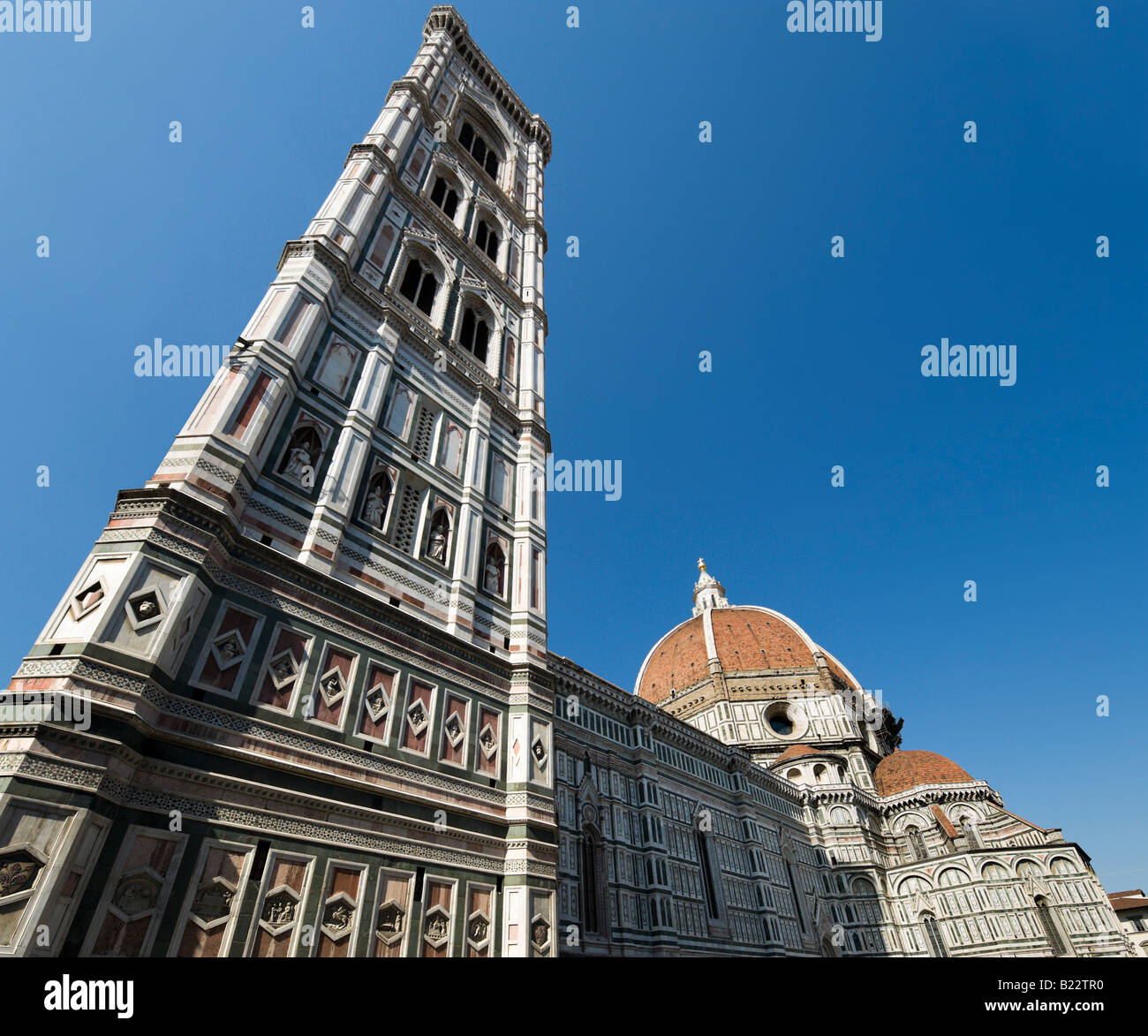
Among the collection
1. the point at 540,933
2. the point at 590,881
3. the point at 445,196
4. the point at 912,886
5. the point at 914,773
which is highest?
the point at 445,196

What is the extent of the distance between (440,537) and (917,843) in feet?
176

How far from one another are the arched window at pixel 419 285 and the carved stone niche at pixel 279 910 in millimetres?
12013

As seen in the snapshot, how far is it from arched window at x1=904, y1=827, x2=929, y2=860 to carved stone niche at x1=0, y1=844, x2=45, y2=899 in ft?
187

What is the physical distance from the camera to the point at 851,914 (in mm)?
42562

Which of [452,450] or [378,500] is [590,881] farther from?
[378,500]

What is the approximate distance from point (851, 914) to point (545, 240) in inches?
1904

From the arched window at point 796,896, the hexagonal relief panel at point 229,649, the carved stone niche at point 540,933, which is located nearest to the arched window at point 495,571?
the hexagonal relief panel at point 229,649

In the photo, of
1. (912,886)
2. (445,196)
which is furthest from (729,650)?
(445,196)

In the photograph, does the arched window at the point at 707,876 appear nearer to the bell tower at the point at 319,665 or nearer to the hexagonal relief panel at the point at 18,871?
the bell tower at the point at 319,665

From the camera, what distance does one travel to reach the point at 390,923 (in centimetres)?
719

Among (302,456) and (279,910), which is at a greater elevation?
(302,456)

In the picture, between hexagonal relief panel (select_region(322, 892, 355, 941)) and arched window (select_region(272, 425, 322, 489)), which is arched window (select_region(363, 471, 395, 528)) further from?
hexagonal relief panel (select_region(322, 892, 355, 941))

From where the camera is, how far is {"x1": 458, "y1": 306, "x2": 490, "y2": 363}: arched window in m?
15.4

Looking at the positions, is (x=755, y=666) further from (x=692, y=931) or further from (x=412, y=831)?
(x=412, y=831)
